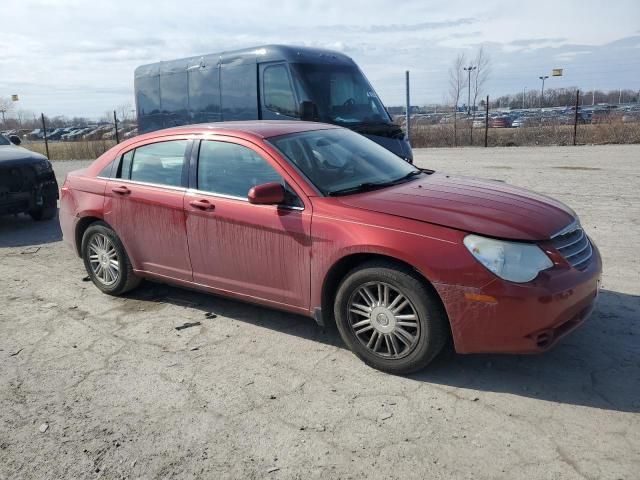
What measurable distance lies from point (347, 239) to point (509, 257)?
1.01 metres

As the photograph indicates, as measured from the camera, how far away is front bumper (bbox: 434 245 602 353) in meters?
3.15

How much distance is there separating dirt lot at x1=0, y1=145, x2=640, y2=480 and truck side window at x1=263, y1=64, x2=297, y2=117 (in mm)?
5397

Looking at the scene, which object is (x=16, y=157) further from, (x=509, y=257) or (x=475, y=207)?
(x=509, y=257)

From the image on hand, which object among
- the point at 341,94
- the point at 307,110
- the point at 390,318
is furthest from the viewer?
the point at 341,94

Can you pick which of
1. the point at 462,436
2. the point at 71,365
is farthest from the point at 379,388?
the point at 71,365

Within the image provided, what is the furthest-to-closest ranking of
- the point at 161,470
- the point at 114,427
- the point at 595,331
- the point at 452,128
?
the point at 452,128, the point at 595,331, the point at 114,427, the point at 161,470

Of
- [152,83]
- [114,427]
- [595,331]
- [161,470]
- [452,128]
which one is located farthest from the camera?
[452,128]

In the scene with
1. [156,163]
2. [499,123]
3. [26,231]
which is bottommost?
[26,231]

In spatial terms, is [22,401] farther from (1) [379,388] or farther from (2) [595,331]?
(2) [595,331]

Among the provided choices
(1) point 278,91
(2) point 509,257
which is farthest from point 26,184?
(2) point 509,257

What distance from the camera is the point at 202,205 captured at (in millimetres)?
4359

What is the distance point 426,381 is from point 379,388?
0.31 metres

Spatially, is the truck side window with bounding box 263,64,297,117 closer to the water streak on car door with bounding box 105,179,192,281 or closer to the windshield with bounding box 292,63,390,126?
the windshield with bounding box 292,63,390,126

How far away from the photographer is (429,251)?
3.31 m
